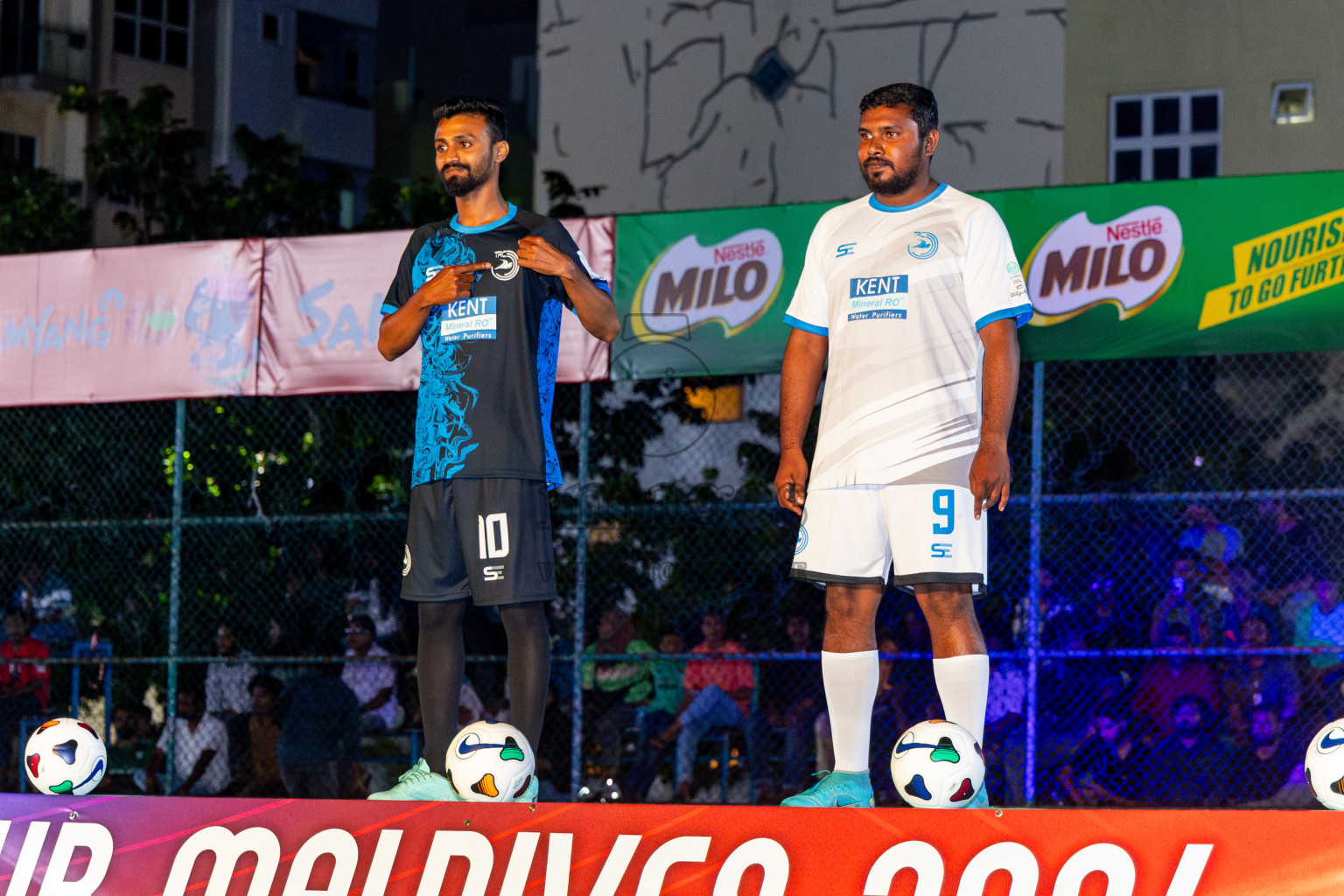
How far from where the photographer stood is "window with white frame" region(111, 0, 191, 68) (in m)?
23.4

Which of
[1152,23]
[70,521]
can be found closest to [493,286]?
[70,521]

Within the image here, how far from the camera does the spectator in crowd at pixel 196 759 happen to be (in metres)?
8.70

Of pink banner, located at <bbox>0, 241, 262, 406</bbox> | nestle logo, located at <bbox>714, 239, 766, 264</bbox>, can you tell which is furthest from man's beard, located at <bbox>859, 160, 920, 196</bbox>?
pink banner, located at <bbox>0, 241, 262, 406</bbox>

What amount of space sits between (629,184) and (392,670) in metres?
7.66

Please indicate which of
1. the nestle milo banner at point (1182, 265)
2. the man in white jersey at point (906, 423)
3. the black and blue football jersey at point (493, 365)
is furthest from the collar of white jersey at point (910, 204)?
the nestle milo banner at point (1182, 265)

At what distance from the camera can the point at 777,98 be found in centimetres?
1512

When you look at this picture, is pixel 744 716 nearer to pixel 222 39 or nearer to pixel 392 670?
pixel 392 670

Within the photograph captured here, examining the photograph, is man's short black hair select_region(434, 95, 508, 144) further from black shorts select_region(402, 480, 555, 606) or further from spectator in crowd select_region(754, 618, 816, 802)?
spectator in crowd select_region(754, 618, 816, 802)

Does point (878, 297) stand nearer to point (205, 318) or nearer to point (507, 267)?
point (507, 267)

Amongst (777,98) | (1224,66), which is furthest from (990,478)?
(777,98)

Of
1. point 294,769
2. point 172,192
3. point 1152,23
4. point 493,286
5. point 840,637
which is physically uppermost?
point 1152,23

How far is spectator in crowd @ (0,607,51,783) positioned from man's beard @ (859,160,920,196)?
20.5ft

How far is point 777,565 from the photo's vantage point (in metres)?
8.09

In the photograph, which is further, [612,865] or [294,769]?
[294,769]
